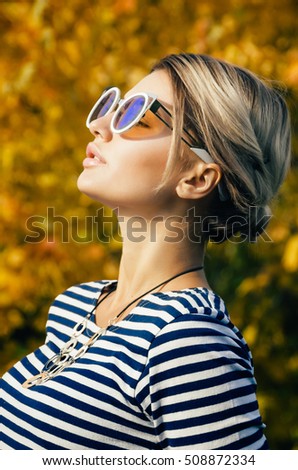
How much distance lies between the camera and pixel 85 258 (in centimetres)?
290

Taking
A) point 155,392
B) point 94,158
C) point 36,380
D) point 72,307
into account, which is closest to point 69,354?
point 36,380

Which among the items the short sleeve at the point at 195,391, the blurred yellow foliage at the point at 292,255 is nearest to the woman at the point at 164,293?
the short sleeve at the point at 195,391

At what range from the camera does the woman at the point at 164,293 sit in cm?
128

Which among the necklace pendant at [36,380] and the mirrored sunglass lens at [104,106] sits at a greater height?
the mirrored sunglass lens at [104,106]

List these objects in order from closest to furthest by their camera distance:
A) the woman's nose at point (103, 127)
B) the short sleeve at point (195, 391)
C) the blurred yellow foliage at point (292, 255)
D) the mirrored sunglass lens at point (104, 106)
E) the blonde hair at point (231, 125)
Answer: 1. the short sleeve at point (195, 391)
2. the blonde hair at point (231, 125)
3. the woman's nose at point (103, 127)
4. the mirrored sunglass lens at point (104, 106)
5. the blurred yellow foliage at point (292, 255)

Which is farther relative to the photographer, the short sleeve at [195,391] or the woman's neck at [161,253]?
the woman's neck at [161,253]

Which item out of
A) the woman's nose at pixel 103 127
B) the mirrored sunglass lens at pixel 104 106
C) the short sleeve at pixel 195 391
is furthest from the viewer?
the mirrored sunglass lens at pixel 104 106

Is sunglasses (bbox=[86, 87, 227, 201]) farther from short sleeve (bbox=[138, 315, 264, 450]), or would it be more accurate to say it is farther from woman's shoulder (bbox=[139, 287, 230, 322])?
short sleeve (bbox=[138, 315, 264, 450])

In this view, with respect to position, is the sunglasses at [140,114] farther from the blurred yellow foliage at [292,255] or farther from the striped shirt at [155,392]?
the blurred yellow foliage at [292,255]

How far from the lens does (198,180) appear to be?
155 cm

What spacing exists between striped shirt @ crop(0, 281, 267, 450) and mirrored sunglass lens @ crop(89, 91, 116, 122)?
0.57 meters

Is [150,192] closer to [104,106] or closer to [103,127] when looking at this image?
[103,127]

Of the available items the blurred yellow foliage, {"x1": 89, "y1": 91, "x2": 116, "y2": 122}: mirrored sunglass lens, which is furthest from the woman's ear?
the blurred yellow foliage
